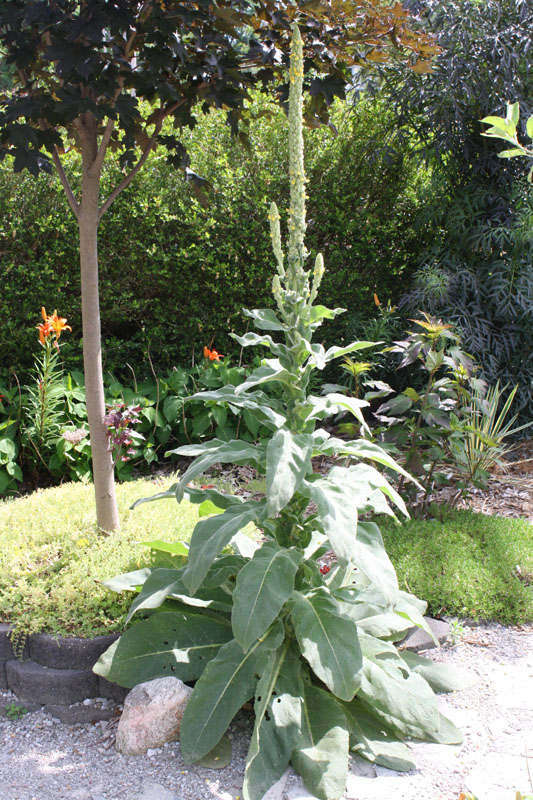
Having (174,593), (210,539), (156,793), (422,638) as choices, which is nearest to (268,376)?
(210,539)

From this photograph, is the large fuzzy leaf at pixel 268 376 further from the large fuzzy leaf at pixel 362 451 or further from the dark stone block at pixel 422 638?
the dark stone block at pixel 422 638

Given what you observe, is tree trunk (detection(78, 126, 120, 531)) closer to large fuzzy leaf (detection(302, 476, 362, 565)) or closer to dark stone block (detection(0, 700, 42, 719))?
dark stone block (detection(0, 700, 42, 719))

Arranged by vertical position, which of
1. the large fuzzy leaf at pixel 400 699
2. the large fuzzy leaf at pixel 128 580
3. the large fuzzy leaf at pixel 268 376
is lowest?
the large fuzzy leaf at pixel 400 699

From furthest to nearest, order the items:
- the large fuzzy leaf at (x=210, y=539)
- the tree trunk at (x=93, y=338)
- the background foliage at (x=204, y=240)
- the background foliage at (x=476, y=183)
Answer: the background foliage at (x=476, y=183), the background foliage at (x=204, y=240), the tree trunk at (x=93, y=338), the large fuzzy leaf at (x=210, y=539)

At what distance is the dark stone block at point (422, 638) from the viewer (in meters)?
Result: 2.66

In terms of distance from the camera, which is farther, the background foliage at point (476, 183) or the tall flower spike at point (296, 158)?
the background foliage at point (476, 183)

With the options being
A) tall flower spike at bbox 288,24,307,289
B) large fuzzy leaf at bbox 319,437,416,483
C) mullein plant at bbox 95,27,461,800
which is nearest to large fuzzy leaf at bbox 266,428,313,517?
mullein plant at bbox 95,27,461,800

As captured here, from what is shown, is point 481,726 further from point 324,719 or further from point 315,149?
point 315,149

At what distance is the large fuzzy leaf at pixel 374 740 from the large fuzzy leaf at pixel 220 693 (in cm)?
37

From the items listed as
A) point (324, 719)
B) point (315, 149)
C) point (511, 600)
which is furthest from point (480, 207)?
point (324, 719)

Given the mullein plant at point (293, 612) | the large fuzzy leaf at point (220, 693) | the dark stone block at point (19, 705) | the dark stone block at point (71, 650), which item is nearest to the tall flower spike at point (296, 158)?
the mullein plant at point (293, 612)

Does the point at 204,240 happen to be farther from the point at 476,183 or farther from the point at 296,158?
the point at 296,158

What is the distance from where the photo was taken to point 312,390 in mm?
5410

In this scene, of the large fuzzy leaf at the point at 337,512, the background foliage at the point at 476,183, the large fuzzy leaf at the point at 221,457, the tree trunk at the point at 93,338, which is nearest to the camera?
the large fuzzy leaf at the point at 337,512
